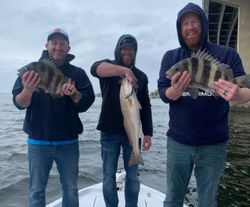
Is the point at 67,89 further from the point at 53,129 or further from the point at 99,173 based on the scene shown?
the point at 99,173

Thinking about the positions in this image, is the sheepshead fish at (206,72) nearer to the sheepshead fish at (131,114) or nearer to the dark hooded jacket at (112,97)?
the sheepshead fish at (131,114)

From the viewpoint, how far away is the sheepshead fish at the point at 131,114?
5449 mm

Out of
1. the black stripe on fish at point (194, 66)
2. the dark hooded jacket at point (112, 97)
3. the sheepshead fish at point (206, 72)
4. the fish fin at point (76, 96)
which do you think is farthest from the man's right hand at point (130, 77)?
the black stripe on fish at point (194, 66)

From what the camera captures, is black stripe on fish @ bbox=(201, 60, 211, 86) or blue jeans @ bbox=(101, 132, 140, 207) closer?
black stripe on fish @ bbox=(201, 60, 211, 86)

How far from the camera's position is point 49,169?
17.6ft

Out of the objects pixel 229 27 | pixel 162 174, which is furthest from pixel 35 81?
pixel 229 27

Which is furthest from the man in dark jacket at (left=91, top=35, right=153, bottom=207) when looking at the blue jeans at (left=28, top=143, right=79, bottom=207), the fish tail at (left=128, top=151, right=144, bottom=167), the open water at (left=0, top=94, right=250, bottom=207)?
the open water at (left=0, top=94, right=250, bottom=207)

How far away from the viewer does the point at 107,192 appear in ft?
19.2

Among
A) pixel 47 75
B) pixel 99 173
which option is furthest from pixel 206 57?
pixel 99 173

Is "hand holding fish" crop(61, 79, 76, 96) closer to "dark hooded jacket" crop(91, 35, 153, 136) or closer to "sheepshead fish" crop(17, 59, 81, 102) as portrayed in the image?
"sheepshead fish" crop(17, 59, 81, 102)

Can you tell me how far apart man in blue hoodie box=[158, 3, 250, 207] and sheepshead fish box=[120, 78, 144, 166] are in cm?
80

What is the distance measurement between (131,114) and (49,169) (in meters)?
1.32

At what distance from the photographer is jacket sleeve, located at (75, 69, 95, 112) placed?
17.6 feet

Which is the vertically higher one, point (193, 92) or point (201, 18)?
point (201, 18)
